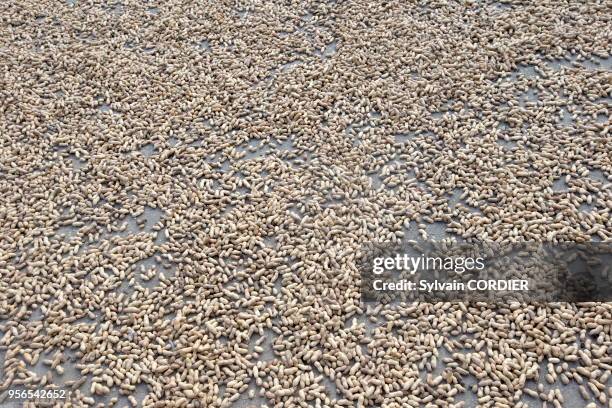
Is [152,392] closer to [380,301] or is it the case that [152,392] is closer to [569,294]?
[380,301]

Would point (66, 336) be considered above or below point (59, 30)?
below

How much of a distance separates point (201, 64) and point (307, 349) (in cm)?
242

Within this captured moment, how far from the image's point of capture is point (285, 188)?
12.1 feet

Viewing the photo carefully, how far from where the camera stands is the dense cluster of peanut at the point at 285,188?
9.62 feet

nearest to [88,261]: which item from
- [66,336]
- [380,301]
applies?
[66,336]

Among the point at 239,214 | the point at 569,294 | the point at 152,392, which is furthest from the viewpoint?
the point at 239,214

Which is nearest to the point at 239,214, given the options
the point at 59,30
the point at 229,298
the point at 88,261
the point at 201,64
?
the point at 229,298

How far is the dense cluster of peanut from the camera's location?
293 centimetres

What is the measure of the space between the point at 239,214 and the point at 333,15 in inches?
80.6

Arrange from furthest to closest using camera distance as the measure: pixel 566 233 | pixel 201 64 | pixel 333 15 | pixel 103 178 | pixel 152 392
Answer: pixel 333 15 < pixel 201 64 < pixel 103 178 < pixel 566 233 < pixel 152 392

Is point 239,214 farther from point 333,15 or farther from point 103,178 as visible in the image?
point 333,15

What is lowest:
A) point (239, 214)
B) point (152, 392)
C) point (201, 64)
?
point (152, 392)

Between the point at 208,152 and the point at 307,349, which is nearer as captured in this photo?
the point at 307,349

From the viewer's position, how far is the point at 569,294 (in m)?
3.09
